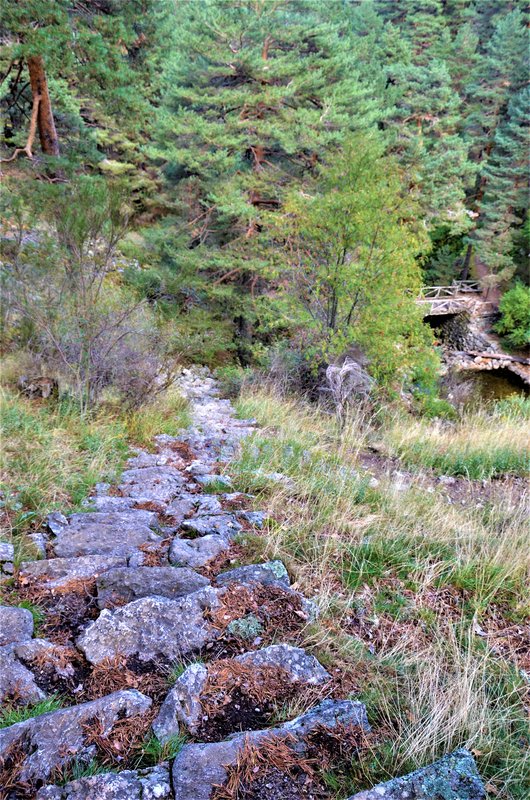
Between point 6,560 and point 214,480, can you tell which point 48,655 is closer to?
point 6,560

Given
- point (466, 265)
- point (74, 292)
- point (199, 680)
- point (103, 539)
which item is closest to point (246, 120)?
point (74, 292)

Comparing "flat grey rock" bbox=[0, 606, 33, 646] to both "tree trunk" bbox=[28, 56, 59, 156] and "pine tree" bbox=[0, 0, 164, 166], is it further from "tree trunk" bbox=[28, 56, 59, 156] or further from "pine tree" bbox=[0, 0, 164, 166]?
"tree trunk" bbox=[28, 56, 59, 156]

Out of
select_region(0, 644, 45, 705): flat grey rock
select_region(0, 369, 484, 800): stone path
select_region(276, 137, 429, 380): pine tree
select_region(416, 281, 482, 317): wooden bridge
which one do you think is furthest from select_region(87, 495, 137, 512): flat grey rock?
select_region(416, 281, 482, 317): wooden bridge

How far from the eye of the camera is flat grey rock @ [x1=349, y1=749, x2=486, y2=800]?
1341 mm

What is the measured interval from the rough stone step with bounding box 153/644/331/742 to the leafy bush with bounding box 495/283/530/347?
22322mm

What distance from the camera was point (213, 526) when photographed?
9.78ft

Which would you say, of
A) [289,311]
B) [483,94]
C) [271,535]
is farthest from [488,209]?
[271,535]

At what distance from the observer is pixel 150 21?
7.73 meters

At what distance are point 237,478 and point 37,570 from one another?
5.88ft

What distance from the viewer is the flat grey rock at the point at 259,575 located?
2.40 metres

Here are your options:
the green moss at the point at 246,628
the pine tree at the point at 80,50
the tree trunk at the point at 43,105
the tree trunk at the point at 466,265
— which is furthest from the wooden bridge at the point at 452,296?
the green moss at the point at 246,628

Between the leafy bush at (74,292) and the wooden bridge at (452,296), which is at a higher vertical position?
the wooden bridge at (452,296)

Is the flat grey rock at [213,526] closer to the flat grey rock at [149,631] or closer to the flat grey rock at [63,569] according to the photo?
the flat grey rock at [63,569]

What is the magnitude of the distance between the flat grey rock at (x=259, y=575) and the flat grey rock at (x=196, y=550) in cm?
17
